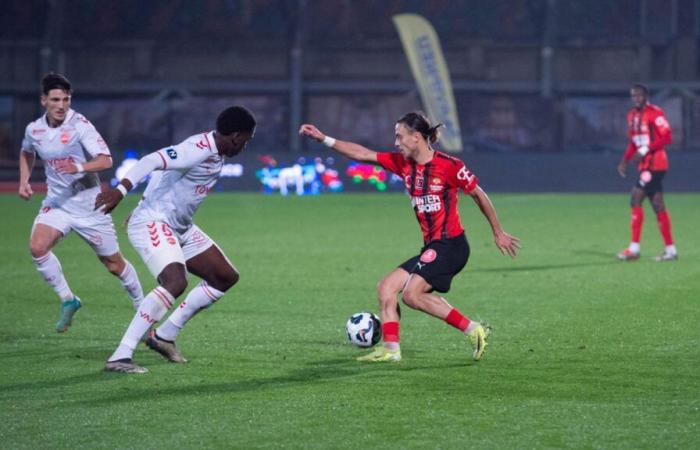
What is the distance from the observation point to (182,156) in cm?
870

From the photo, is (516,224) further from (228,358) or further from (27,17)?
(27,17)

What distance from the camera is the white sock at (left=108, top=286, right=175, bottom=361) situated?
873 centimetres

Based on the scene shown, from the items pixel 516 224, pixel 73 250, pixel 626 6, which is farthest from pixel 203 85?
pixel 73 250

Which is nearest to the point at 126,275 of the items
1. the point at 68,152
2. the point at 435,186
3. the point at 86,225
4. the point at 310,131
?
the point at 86,225

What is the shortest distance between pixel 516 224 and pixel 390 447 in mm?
16690

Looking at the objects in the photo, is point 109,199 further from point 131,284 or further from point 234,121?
point 131,284

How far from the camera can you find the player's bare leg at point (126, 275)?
10.6 meters

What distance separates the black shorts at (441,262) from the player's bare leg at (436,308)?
6cm

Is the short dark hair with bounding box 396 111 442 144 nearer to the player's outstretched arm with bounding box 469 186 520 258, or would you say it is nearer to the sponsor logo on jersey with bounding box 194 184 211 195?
the player's outstretched arm with bounding box 469 186 520 258

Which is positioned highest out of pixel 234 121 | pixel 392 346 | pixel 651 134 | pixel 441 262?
pixel 651 134

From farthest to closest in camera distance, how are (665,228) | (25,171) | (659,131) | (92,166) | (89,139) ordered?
(659,131) < (665,228) < (25,171) < (89,139) < (92,166)

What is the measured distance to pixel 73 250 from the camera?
1878cm

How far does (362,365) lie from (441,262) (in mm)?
915

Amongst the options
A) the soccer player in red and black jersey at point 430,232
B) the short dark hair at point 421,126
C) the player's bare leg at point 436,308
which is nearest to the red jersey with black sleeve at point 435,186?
the soccer player in red and black jersey at point 430,232
